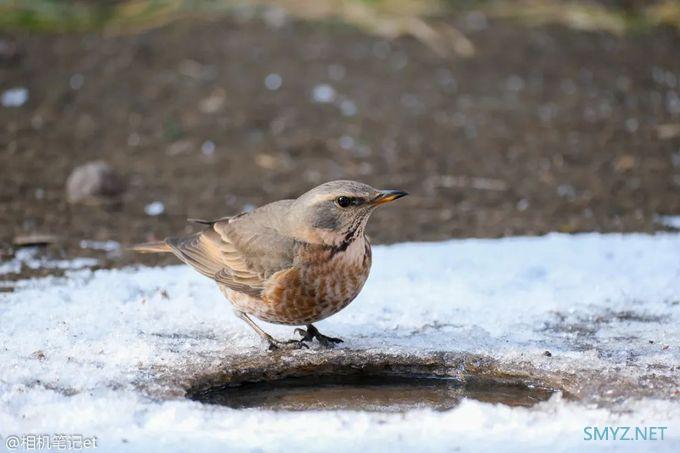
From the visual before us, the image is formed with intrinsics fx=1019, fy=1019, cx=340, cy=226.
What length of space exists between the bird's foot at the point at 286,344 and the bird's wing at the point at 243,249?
0.82ft

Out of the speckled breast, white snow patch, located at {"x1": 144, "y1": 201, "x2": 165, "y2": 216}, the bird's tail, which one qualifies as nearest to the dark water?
the speckled breast

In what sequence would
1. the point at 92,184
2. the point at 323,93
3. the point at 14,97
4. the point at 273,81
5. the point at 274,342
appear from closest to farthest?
1. the point at 274,342
2. the point at 92,184
3. the point at 14,97
4. the point at 323,93
5. the point at 273,81

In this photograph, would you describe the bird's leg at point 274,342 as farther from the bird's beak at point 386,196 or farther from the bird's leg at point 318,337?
the bird's beak at point 386,196

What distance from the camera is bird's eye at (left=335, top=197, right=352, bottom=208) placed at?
5.07 meters

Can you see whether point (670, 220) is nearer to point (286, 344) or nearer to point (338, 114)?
point (338, 114)

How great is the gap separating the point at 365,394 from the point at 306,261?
0.71 metres

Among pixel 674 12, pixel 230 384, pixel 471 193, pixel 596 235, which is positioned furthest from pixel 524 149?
pixel 230 384

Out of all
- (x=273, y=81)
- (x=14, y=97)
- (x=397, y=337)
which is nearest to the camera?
(x=397, y=337)

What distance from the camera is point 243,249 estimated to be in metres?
5.35

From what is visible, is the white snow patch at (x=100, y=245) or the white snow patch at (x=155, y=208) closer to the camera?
the white snow patch at (x=100, y=245)

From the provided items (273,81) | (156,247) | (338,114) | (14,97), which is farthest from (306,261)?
(14,97)

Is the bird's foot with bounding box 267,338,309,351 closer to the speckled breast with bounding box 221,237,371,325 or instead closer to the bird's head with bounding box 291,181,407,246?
the speckled breast with bounding box 221,237,371,325

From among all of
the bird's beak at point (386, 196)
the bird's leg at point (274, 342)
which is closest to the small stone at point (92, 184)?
the bird's leg at point (274, 342)

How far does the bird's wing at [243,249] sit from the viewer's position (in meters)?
5.10
